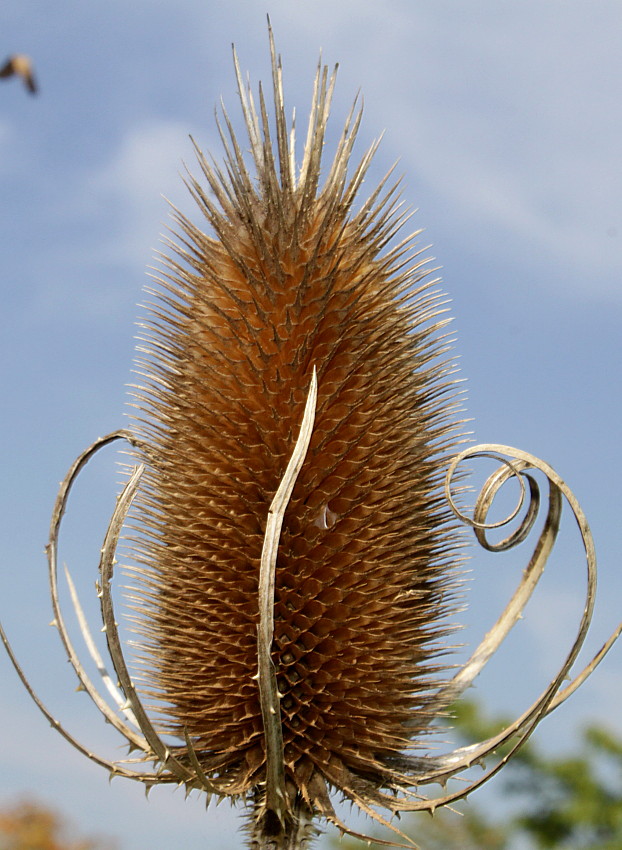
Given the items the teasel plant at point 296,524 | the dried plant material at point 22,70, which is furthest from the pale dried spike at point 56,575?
the dried plant material at point 22,70

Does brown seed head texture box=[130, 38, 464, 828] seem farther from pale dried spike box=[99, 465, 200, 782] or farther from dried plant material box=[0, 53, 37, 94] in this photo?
dried plant material box=[0, 53, 37, 94]

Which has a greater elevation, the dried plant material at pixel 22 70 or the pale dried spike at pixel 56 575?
the dried plant material at pixel 22 70

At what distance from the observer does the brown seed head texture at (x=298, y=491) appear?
301 centimetres

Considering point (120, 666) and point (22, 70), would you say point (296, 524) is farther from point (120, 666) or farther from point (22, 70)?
point (22, 70)

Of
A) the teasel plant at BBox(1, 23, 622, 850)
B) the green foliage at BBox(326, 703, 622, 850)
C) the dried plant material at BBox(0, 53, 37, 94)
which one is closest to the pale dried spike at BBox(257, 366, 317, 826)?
the teasel plant at BBox(1, 23, 622, 850)

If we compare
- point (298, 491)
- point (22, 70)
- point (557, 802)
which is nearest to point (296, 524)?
point (298, 491)

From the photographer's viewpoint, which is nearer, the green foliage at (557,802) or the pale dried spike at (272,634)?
the pale dried spike at (272,634)

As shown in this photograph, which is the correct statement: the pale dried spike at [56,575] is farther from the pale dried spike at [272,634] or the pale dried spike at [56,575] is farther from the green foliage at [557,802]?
the green foliage at [557,802]

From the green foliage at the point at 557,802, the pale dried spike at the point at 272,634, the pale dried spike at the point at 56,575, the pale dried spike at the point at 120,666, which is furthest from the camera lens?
the green foliage at the point at 557,802

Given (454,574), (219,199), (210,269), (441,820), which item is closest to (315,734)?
(454,574)

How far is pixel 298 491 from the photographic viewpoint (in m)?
3.04

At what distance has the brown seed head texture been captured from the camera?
3.01m

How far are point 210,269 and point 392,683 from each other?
1.57 meters

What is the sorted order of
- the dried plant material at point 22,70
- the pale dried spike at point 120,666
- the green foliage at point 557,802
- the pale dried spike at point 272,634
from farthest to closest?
the green foliage at point 557,802, the pale dried spike at point 120,666, the pale dried spike at point 272,634, the dried plant material at point 22,70
